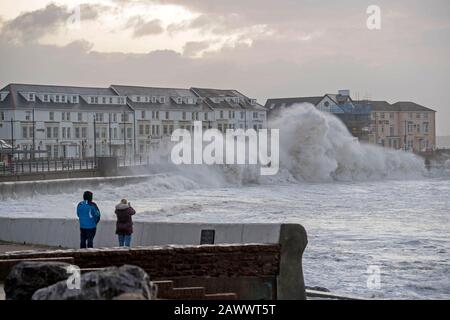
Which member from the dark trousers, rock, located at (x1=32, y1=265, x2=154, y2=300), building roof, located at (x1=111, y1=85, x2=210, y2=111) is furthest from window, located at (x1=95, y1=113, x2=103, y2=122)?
rock, located at (x1=32, y1=265, x2=154, y2=300)

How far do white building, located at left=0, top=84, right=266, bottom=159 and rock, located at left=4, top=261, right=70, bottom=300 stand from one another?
6734 cm

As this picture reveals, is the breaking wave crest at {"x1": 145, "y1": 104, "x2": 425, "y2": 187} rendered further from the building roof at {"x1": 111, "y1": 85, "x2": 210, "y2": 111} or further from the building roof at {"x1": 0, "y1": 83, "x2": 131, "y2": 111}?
the building roof at {"x1": 111, "y1": 85, "x2": 210, "y2": 111}

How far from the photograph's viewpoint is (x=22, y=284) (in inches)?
324

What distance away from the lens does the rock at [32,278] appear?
813 centimetres

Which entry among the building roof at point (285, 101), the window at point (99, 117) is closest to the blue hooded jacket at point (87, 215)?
the window at point (99, 117)

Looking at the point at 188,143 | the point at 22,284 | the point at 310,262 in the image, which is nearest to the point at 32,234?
the point at 310,262

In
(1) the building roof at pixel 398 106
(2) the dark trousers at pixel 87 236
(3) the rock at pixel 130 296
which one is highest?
(1) the building roof at pixel 398 106

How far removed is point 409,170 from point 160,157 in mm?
26998

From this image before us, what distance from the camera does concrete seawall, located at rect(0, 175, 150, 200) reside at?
37.0 meters

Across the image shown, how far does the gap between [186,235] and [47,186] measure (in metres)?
26.7

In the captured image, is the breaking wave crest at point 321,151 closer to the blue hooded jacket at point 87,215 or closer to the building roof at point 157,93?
the building roof at point 157,93

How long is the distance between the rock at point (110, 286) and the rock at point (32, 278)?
1010mm

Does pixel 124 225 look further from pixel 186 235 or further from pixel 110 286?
pixel 110 286

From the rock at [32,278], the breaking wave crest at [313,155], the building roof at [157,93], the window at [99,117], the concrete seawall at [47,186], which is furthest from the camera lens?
the building roof at [157,93]
